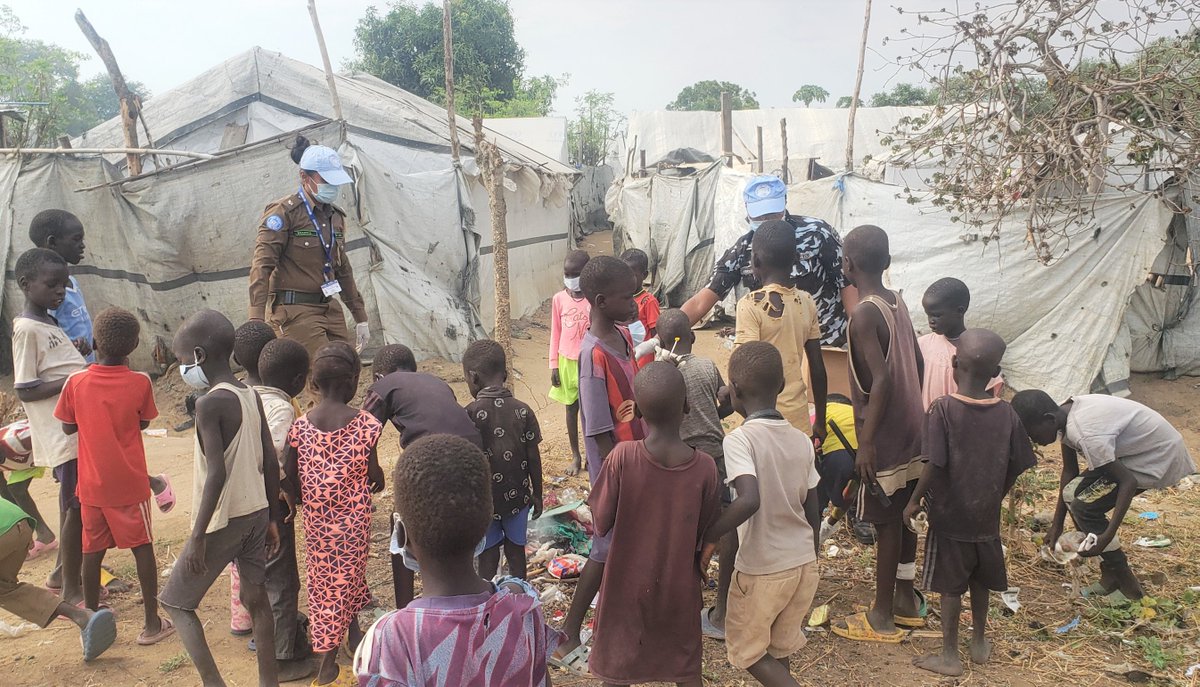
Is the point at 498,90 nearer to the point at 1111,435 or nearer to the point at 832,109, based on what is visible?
the point at 832,109

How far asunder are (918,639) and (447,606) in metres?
2.56

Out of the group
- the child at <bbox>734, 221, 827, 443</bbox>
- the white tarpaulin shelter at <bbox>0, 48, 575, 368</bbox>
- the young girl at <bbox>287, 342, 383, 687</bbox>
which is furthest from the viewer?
the white tarpaulin shelter at <bbox>0, 48, 575, 368</bbox>

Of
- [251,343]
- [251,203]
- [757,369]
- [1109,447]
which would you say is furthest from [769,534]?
[251,203]

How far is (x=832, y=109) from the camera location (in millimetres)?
25484

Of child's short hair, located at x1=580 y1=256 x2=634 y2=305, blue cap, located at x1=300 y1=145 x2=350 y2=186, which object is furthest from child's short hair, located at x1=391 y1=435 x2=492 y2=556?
blue cap, located at x1=300 y1=145 x2=350 y2=186

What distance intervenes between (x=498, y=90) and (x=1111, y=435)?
84.4 ft

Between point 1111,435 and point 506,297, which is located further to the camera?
point 506,297

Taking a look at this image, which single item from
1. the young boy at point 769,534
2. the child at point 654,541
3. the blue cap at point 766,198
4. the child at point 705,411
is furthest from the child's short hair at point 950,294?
the child at point 654,541

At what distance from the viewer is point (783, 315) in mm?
3254

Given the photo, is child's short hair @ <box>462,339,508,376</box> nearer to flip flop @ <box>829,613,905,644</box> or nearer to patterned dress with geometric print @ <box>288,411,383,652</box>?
patterned dress with geometric print @ <box>288,411,383,652</box>

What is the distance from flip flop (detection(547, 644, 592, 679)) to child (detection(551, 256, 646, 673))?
192 mm

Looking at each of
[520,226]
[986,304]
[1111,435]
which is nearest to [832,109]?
[520,226]

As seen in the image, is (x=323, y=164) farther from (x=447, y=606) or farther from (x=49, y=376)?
(x=447, y=606)

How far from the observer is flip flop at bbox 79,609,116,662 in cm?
307
